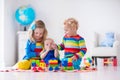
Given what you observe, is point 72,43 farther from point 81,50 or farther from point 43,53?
point 43,53

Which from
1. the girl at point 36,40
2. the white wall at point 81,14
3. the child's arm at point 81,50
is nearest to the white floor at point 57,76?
the child's arm at point 81,50

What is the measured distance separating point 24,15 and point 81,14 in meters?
1.06

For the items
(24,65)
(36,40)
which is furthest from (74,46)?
(24,65)

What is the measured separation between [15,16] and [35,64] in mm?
2483

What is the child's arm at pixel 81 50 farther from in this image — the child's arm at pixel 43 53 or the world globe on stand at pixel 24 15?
the world globe on stand at pixel 24 15

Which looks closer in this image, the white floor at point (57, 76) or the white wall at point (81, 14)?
the white floor at point (57, 76)

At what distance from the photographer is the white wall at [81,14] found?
16.9 ft

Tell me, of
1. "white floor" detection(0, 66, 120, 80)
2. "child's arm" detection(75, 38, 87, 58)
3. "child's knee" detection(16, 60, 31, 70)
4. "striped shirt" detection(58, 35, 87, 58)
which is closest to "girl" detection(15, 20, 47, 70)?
"child's knee" detection(16, 60, 31, 70)

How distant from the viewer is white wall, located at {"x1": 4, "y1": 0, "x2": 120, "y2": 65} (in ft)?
16.9

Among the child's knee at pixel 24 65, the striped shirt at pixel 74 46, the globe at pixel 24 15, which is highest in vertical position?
the globe at pixel 24 15

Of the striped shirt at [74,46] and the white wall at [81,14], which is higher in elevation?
the white wall at [81,14]

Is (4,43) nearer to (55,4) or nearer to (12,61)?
(12,61)

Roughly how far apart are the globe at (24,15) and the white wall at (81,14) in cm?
21

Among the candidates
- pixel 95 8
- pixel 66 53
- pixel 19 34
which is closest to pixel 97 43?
pixel 95 8
